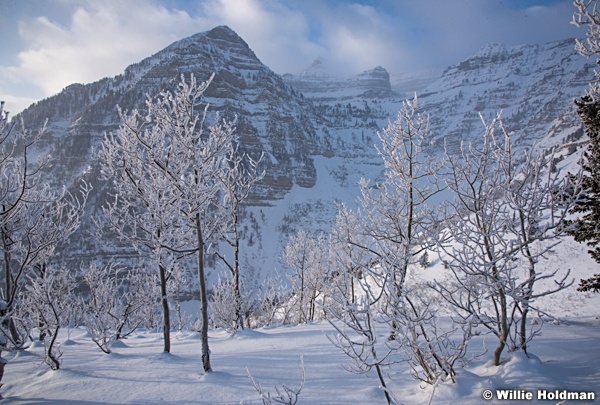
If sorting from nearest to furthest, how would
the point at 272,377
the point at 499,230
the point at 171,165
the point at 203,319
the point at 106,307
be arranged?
the point at 499,230, the point at 272,377, the point at 203,319, the point at 171,165, the point at 106,307

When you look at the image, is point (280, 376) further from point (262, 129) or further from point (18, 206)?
point (262, 129)

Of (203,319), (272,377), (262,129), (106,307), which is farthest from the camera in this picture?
(262,129)

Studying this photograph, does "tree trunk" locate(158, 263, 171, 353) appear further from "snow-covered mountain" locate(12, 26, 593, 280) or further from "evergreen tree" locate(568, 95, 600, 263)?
"snow-covered mountain" locate(12, 26, 593, 280)

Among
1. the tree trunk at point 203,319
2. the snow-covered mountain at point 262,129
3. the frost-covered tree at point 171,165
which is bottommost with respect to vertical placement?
the tree trunk at point 203,319

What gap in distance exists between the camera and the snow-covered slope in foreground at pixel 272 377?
468 centimetres

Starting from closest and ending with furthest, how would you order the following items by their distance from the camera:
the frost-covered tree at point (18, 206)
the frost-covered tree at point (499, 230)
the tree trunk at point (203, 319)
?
the frost-covered tree at point (499, 230), the frost-covered tree at point (18, 206), the tree trunk at point (203, 319)

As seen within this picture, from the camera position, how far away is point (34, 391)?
6.17m

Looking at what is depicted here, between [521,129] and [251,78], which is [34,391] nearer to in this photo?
[251,78]

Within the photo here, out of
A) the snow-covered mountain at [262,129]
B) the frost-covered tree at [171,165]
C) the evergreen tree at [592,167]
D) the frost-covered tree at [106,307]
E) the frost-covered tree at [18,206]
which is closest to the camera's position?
the frost-covered tree at [18,206]

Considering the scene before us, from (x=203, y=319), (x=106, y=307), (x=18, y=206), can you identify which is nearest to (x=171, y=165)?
(x=18, y=206)

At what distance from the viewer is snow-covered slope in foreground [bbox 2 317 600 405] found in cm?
468

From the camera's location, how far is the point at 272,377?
6301mm

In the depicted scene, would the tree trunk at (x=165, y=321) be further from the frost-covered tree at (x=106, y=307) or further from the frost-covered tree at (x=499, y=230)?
the frost-covered tree at (x=499, y=230)

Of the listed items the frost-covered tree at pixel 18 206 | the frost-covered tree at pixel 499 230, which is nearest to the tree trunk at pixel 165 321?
the frost-covered tree at pixel 18 206
